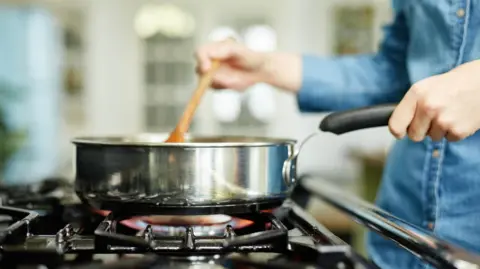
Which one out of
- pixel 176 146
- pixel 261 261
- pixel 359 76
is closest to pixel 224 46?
pixel 359 76

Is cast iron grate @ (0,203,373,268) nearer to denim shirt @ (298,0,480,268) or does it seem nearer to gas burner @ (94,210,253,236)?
gas burner @ (94,210,253,236)

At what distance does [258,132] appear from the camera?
4.41m

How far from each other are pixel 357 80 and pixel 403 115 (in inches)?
14.2

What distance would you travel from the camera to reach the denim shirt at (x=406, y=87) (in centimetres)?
71

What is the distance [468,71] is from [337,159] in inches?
148

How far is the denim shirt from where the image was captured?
2.33 ft

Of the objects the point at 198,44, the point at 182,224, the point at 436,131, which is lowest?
the point at 182,224

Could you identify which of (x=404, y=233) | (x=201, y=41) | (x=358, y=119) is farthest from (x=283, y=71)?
(x=201, y=41)

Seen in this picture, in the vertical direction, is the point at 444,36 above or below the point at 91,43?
below

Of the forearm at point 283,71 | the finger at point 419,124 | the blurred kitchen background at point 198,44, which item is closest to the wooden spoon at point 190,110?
the forearm at point 283,71

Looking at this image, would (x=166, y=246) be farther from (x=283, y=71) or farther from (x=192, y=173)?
(x=283, y=71)

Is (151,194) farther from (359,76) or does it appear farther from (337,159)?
(337,159)

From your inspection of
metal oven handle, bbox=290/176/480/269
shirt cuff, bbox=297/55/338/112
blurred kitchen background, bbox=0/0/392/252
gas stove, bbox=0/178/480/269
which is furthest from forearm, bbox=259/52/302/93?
blurred kitchen background, bbox=0/0/392/252

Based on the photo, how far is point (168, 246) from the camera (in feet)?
1.69
